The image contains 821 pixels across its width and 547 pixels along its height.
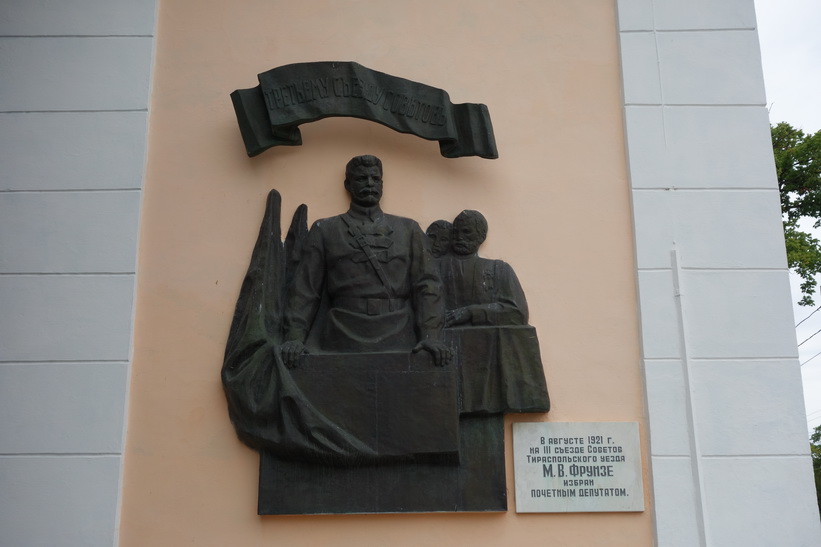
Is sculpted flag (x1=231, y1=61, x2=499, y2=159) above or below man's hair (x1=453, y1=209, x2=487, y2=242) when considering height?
above

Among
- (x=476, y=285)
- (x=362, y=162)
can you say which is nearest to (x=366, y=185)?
(x=362, y=162)

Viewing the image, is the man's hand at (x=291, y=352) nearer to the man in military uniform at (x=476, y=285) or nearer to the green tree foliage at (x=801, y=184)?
the man in military uniform at (x=476, y=285)

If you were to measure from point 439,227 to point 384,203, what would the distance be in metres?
0.39

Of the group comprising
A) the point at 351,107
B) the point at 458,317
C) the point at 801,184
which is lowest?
the point at 458,317

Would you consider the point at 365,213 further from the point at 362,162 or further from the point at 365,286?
the point at 365,286

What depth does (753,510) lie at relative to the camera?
209 inches

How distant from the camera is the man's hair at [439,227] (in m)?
5.85

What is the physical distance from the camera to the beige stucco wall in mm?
5355

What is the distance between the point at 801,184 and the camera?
12445 mm

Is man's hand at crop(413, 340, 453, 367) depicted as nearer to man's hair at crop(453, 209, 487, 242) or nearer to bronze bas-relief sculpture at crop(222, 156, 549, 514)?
bronze bas-relief sculpture at crop(222, 156, 549, 514)

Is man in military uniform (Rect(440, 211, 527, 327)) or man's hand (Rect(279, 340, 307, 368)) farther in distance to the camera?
man in military uniform (Rect(440, 211, 527, 327))

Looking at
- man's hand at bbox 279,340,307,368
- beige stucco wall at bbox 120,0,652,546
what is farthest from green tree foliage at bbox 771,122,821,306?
man's hand at bbox 279,340,307,368

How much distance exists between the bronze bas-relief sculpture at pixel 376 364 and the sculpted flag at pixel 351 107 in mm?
363

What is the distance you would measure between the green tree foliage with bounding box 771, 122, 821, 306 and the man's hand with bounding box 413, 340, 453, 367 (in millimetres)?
7975
